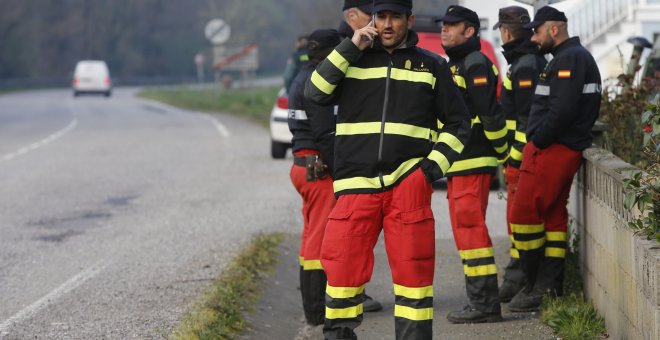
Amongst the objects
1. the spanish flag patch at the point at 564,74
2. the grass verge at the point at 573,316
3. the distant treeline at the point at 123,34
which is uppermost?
the spanish flag patch at the point at 564,74

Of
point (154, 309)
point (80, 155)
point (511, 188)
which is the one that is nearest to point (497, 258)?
point (511, 188)

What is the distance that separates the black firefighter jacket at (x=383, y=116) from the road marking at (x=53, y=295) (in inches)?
103

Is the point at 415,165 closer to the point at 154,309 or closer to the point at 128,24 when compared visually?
the point at 154,309

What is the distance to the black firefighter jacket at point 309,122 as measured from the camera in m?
7.38

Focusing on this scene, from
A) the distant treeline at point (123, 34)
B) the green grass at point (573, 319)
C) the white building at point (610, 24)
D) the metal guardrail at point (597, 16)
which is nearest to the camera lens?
the green grass at point (573, 319)

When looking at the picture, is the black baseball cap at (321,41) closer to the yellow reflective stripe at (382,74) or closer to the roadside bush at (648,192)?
the yellow reflective stripe at (382,74)

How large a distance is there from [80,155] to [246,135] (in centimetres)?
589

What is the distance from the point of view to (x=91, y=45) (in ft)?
343

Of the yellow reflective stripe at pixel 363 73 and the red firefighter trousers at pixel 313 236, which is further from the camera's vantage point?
the red firefighter trousers at pixel 313 236

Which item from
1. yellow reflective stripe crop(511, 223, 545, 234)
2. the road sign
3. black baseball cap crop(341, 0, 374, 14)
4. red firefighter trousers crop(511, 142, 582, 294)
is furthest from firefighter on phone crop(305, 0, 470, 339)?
the road sign

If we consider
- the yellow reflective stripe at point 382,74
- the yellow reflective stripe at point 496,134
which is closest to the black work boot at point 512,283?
the yellow reflective stripe at point 496,134

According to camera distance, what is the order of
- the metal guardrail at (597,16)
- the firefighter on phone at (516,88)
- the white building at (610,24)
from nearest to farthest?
1. the firefighter on phone at (516,88)
2. the white building at (610,24)
3. the metal guardrail at (597,16)

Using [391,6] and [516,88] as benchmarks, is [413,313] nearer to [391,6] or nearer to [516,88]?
[391,6]

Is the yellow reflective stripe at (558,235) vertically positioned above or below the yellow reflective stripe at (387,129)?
below
